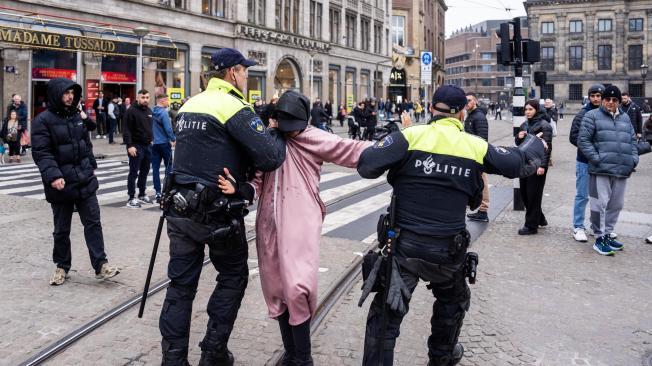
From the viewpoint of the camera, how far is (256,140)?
3.51m

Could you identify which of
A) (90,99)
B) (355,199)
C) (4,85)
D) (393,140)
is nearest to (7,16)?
(4,85)

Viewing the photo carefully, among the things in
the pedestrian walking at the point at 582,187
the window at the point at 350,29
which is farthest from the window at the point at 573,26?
the pedestrian walking at the point at 582,187

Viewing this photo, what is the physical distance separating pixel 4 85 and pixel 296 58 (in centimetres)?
2092

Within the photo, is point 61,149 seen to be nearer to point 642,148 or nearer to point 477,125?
point 477,125

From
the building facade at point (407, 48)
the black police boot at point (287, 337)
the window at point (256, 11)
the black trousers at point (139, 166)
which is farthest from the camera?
the building facade at point (407, 48)

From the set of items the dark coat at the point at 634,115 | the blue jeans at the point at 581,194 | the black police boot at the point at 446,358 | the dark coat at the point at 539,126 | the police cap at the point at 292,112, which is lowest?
the black police boot at the point at 446,358

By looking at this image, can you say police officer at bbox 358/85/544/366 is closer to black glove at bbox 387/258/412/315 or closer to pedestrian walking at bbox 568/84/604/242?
black glove at bbox 387/258/412/315

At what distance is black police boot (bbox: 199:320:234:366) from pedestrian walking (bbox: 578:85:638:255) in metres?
5.07

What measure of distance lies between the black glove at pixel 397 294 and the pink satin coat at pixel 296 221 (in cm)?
48

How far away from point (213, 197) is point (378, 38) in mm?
51683

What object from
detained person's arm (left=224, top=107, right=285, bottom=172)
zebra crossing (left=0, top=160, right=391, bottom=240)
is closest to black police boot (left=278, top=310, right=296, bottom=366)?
detained person's arm (left=224, top=107, right=285, bottom=172)

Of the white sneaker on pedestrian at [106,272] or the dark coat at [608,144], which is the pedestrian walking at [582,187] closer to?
the dark coat at [608,144]

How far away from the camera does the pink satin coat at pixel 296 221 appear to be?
3557 millimetres

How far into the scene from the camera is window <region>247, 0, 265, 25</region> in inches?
1352
